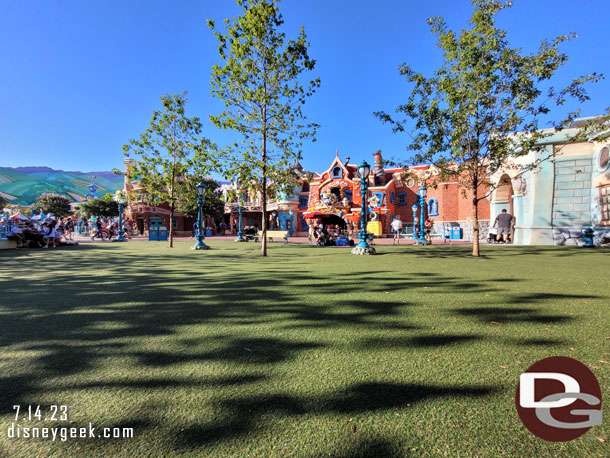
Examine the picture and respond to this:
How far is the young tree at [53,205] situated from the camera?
49469mm

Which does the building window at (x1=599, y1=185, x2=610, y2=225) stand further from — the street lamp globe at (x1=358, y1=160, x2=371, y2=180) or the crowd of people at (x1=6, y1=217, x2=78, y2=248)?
the crowd of people at (x1=6, y1=217, x2=78, y2=248)

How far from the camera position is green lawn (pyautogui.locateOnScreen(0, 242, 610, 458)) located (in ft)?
5.19

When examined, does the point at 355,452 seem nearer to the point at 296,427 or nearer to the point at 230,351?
the point at 296,427

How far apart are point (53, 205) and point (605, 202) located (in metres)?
68.4

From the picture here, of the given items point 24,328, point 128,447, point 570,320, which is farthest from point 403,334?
point 24,328

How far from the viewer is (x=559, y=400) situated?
1899mm

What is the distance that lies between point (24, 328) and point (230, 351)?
2.53m

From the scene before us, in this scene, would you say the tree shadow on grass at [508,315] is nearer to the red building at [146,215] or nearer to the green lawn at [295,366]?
the green lawn at [295,366]

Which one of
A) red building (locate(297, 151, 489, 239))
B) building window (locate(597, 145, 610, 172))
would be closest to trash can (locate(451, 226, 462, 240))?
red building (locate(297, 151, 489, 239))

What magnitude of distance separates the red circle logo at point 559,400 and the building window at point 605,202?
57.5 ft

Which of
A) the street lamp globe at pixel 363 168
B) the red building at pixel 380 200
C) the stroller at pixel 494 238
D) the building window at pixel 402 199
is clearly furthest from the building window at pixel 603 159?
the building window at pixel 402 199

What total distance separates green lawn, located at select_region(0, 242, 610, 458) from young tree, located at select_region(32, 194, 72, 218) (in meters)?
58.7

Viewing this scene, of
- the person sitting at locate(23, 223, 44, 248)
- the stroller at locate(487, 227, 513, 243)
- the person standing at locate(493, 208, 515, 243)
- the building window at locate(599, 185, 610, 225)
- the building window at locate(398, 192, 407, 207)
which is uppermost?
the building window at locate(398, 192, 407, 207)

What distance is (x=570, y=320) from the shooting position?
11.2 feet
